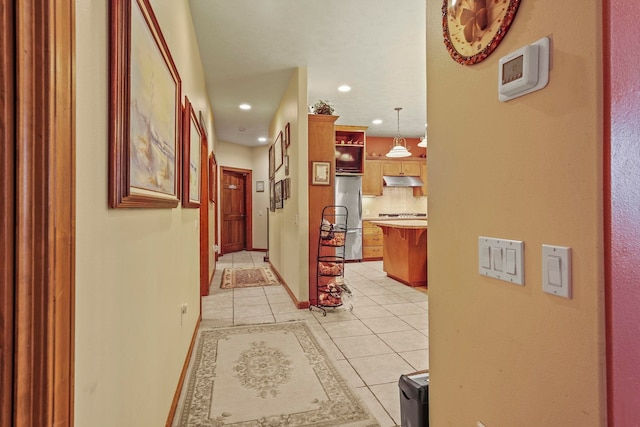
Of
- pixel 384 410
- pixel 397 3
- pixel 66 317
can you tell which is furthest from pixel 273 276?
pixel 66 317

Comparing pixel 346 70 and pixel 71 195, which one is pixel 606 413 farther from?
pixel 346 70

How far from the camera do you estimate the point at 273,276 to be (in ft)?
18.1

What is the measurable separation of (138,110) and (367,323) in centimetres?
281

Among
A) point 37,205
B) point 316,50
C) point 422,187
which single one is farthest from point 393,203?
point 37,205

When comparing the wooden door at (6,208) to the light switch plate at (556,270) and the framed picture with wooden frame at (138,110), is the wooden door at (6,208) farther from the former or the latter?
the light switch plate at (556,270)

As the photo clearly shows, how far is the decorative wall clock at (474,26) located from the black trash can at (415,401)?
120 cm

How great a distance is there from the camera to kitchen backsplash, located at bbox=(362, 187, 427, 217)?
7598 mm

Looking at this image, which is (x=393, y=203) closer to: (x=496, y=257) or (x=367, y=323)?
(x=367, y=323)

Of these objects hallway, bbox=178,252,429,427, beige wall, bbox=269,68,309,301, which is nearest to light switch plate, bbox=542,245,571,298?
hallway, bbox=178,252,429,427

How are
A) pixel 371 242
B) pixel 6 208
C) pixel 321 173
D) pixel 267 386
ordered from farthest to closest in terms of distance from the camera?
pixel 371 242
pixel 321 173
pixel 267 386
pixel 6 208

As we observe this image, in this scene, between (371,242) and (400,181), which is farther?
(400,181)

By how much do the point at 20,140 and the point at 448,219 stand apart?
1.07 metres

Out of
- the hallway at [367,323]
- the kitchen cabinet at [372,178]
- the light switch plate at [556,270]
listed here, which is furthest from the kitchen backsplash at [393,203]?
the light switch plate at [556,270]

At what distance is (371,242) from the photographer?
7.20m
